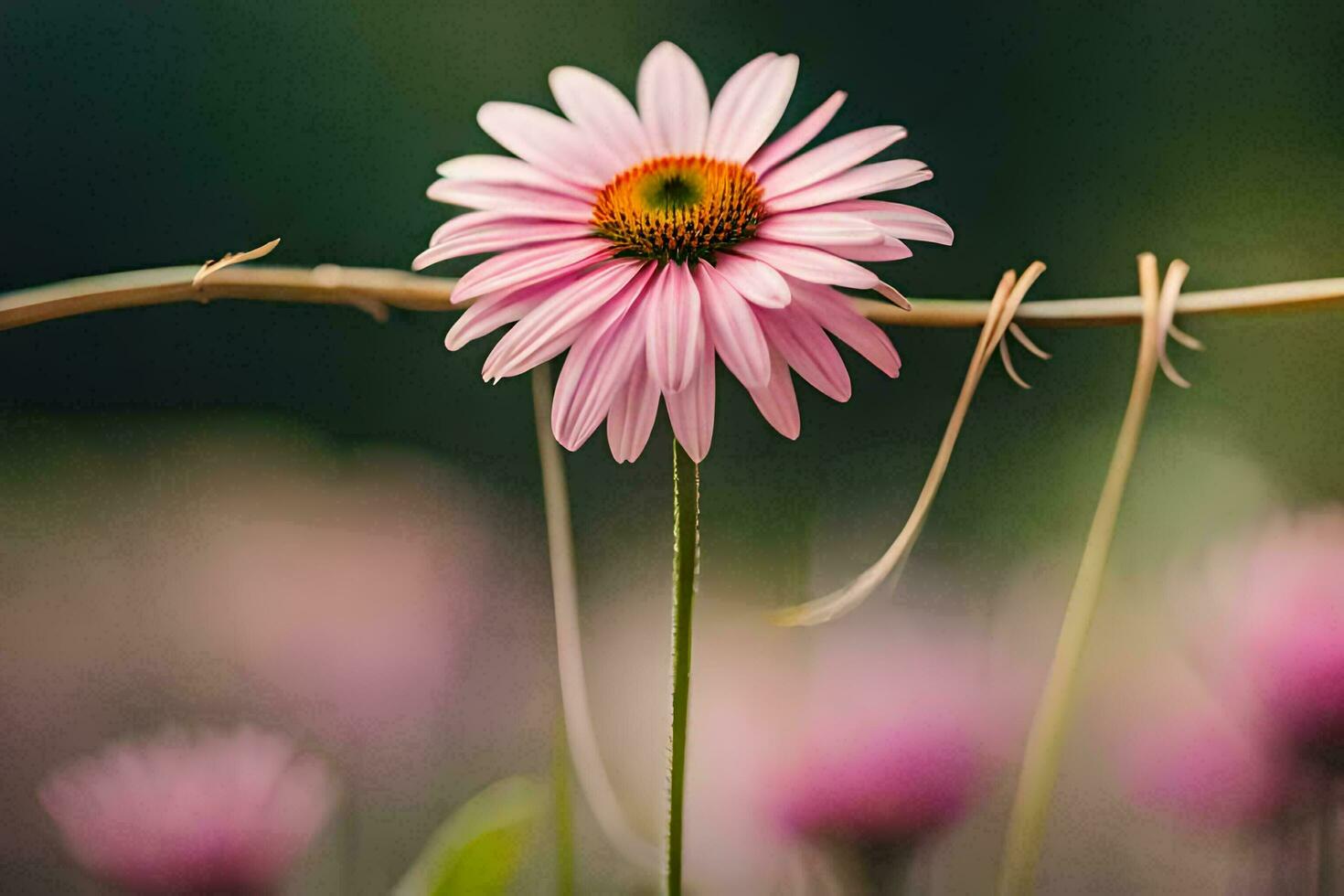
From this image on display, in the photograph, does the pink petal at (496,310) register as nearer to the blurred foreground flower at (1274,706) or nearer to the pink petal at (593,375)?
the pink petal at (593,375)

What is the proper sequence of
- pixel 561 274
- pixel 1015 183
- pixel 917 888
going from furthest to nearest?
pixel 1015 183, pixel 917 888, pixel 561 274

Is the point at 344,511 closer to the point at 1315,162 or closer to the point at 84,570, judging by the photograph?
the point at 84,570

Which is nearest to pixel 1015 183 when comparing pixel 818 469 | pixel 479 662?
pixel 818 469

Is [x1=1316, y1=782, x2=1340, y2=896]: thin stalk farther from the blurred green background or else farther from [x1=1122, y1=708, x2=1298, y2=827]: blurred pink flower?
the blurred green background

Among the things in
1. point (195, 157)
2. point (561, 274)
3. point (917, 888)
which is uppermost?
point (195, 157)

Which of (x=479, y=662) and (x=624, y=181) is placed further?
(x=479, y=662)

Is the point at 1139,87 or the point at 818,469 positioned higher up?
the point at 1139,87

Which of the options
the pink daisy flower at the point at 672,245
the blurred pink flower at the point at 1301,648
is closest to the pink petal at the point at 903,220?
the pink daisy flower at the point at 672,245

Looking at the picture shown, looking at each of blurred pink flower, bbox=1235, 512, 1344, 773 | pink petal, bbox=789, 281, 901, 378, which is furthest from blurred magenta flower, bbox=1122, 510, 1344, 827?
pink petal, bbox=789, 281, 901, 378
